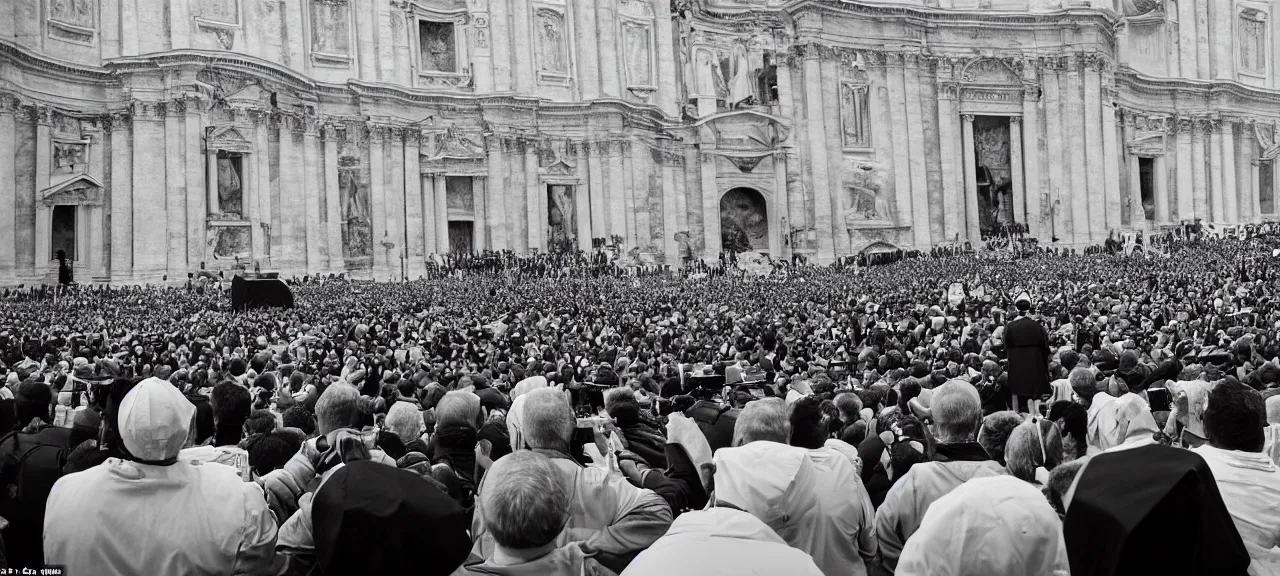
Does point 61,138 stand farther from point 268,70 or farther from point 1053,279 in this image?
point 1053,279

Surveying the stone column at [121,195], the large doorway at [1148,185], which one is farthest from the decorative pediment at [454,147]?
the large doorway at [1148,185]

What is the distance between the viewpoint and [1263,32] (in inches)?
2773

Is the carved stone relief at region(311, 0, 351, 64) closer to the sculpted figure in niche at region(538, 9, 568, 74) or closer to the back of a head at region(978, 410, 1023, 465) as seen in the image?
the sculpted figure in niche at region(538, 9, 568, 74)

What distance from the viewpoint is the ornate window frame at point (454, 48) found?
50406 millimetres

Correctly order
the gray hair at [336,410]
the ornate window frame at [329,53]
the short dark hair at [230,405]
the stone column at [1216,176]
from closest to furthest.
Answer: the gray hair at [336,410] < the short dark hair at [230,405] < the ornate window frame at [329,53] < the stone column at [1216,176]

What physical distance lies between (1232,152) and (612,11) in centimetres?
3792

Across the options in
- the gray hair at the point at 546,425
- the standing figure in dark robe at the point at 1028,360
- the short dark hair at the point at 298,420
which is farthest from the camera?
the standing figure in dark robe at the point at 1028,360

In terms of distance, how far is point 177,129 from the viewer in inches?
1634

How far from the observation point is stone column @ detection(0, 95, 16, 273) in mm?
38719

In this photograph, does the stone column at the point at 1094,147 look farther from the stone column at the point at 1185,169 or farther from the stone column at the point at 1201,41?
the stone column at the point at 1201,41

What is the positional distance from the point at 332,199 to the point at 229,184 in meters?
4.43

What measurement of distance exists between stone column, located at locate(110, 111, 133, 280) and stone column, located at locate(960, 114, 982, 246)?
1491 inches

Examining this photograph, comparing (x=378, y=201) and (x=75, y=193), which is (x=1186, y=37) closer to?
(x=378, y=201)

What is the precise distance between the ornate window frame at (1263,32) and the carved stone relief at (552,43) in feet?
135
